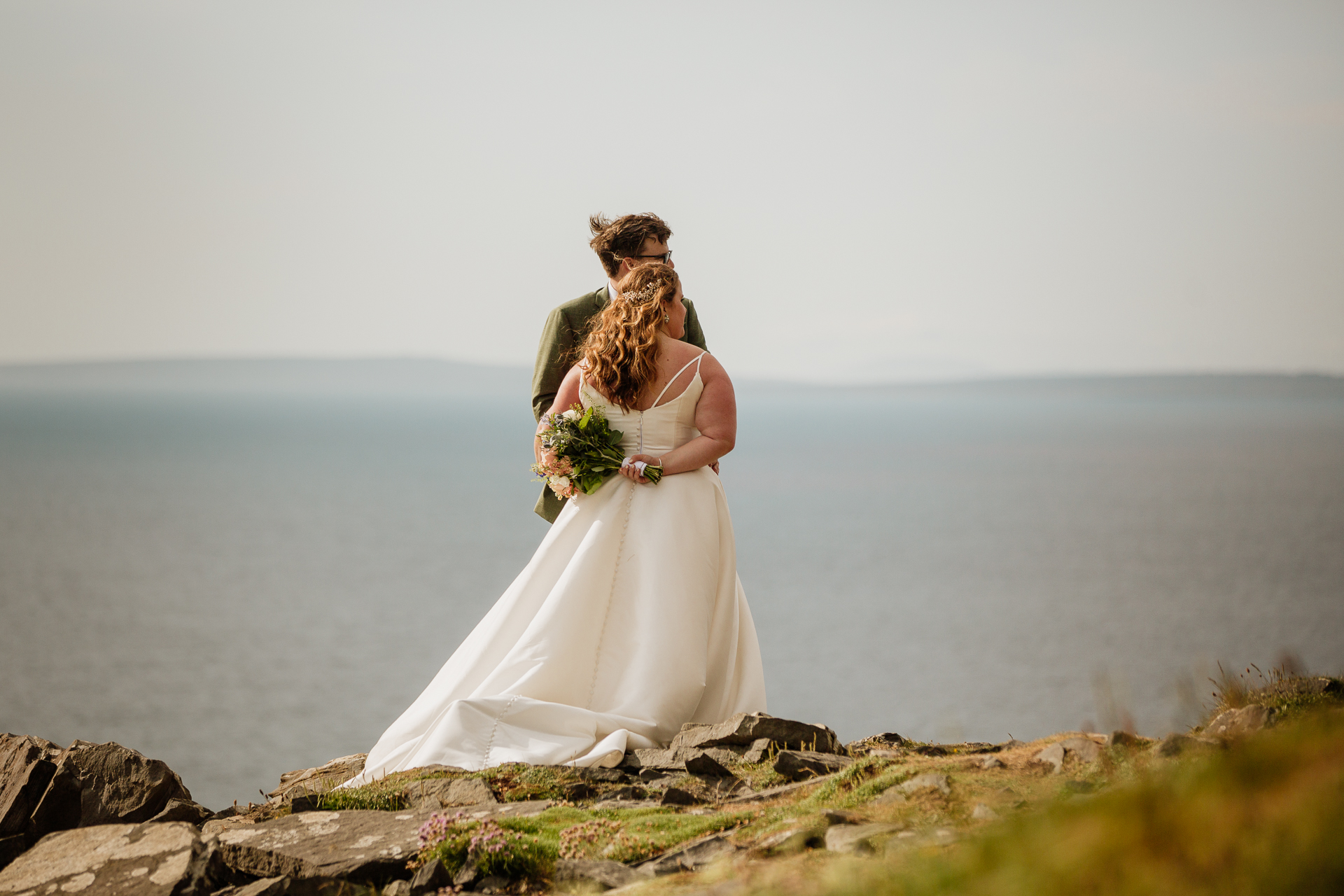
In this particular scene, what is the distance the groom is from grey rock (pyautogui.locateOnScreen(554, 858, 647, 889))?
10.8 feet

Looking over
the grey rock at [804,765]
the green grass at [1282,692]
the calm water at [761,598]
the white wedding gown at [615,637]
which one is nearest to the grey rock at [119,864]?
the white wedding gown at [615,637]

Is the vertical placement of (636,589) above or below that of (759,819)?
above

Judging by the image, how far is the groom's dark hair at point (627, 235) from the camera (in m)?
6.28

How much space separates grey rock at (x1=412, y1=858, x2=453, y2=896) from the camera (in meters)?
3.50

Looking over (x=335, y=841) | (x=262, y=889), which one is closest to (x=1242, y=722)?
(x=335, y=841)

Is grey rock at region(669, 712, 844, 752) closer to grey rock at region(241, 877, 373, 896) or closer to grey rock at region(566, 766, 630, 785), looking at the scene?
grey rock at region(566, 766, 630, 785)

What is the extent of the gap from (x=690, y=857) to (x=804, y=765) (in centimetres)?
123

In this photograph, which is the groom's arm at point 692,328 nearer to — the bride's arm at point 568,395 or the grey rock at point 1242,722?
the bride's arm at point 568,395

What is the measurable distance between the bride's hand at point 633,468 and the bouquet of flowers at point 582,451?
4 centimetres

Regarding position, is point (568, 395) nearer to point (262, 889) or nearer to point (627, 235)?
point (627, 235)

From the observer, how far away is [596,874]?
10.8 feet

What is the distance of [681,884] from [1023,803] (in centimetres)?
105

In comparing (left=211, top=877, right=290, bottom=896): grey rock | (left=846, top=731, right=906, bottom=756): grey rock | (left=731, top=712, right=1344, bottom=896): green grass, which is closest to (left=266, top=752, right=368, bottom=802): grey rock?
(left=211, top=877, right=290, bottom=896): grey rock

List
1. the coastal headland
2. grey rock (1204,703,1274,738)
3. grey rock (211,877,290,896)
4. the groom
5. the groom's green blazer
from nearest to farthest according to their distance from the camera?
the coastal headland → grey rock (211,877,290,896) → grey rock (1204,703,1274,738) → the groom → the groom's green blazer
